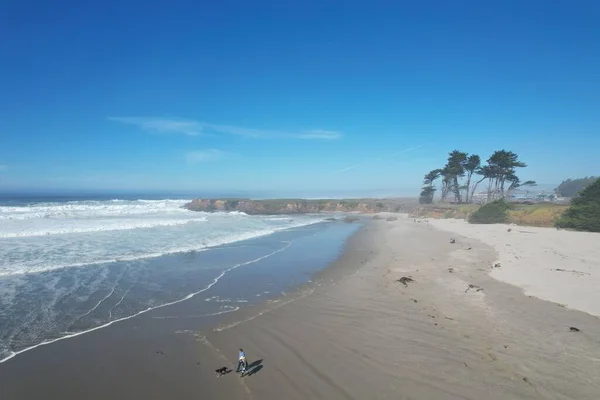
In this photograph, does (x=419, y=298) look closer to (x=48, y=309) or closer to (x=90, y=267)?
(x=48, y=309)

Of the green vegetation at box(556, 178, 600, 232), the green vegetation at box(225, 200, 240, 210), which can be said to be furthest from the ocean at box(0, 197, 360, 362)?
the green vegetation at box(225, 200, 240, 210)

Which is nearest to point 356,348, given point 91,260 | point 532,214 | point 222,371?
point 222,371

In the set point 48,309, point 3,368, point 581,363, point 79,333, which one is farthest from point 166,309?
point 581,363

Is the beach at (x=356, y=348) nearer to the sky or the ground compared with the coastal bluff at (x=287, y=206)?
A: nearer to the ground

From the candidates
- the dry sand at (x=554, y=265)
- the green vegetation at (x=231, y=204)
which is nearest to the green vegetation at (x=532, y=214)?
the dry sand at (x=554, y=265)

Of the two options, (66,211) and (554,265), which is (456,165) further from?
(66,211)

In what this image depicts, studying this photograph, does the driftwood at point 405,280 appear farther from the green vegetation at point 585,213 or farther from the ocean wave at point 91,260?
the green vegetation at point 585,213

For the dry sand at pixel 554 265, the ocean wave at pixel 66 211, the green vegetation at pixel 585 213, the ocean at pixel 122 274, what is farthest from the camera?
the ocean wave at pixel 66 211
